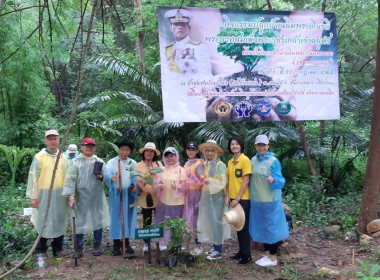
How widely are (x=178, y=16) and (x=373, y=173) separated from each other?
3466 mm

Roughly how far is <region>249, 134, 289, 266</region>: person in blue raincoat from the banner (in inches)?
48.5

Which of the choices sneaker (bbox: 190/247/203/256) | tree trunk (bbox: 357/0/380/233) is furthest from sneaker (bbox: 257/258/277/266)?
tree trunk (bbox: 357/0/380/233)

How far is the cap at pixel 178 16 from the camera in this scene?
5590 millimetres

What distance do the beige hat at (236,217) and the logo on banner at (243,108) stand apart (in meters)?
1.61

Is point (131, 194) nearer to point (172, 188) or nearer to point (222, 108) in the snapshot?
point (172, 188)

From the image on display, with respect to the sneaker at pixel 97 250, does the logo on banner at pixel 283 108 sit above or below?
above

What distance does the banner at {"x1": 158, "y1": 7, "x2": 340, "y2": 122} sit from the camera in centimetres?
562

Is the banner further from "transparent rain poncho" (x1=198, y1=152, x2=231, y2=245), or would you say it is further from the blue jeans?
the blue jeans

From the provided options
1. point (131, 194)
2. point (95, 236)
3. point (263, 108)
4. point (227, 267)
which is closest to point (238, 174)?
point (227, 267)

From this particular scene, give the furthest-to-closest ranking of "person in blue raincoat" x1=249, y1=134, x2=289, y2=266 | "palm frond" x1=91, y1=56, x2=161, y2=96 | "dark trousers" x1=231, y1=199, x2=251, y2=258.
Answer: "palm frond" x1=91, y1=56, x2=161, y2=96 → "dark trousers" x1=231, y1=199, x2=251, y2=258 → "person in blue raincoat" x1=249, y1=134, x2=289, y2=266

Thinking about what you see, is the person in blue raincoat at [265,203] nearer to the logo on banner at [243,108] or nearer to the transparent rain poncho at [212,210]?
the transparent rain poncho at [212,210]

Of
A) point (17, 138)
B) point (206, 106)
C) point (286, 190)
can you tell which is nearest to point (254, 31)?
point (206, 106)

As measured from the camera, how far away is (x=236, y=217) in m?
4.57

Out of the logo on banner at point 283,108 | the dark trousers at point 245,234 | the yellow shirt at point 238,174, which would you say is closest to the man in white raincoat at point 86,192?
the yellow shirt at point 238,174
